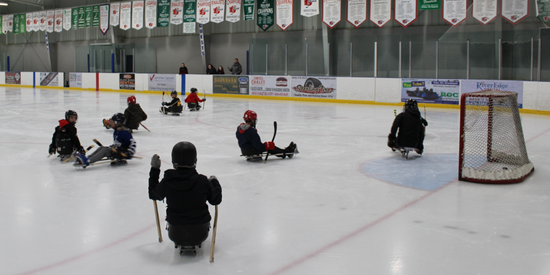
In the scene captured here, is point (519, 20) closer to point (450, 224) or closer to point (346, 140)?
point (346, 140)

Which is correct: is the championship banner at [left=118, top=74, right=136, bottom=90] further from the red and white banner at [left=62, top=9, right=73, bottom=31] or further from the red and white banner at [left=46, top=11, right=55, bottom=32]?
the red and white banner at [left=46, top=11, right=55, bottom=32]

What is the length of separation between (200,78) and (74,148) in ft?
60.7

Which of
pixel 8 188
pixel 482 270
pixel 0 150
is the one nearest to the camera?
pixel 482 270

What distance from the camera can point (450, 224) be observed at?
183 inches

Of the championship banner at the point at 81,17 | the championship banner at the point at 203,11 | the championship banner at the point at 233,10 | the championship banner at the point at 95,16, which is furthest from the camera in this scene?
the championship banner at the point at 81,17

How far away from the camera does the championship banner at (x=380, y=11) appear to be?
20.3 meters

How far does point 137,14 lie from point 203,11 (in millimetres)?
4880

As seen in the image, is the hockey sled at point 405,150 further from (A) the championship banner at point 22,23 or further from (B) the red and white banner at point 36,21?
(A) the championship banner at point 22,23

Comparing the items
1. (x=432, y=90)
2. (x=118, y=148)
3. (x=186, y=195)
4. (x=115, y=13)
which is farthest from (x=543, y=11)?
(x=115, y=13)

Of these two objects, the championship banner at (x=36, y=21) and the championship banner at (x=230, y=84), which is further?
the championship banner at (x=36, y=21)

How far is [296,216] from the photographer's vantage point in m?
4.91

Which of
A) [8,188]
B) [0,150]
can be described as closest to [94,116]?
[0,150]

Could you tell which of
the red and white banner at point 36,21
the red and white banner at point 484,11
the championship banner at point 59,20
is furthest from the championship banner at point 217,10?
the red and white banner at point 36,21

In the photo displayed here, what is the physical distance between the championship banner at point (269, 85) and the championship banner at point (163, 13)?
6085mm
